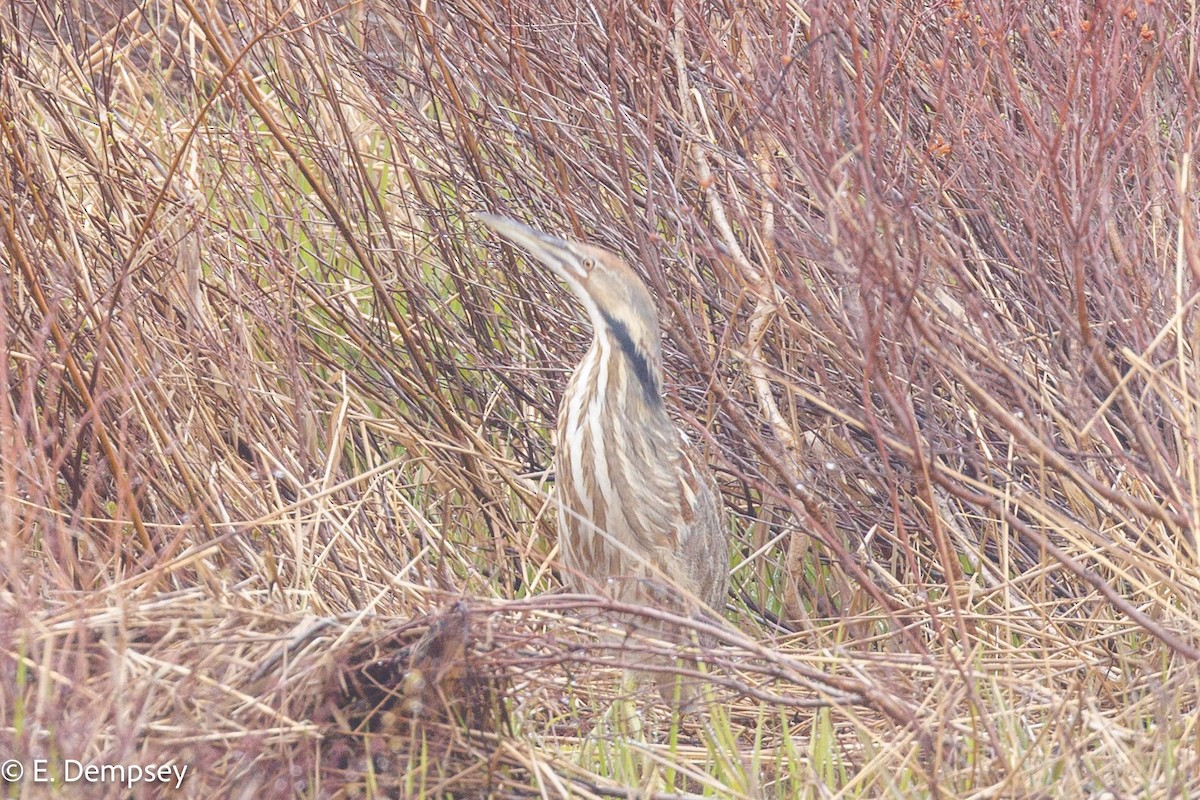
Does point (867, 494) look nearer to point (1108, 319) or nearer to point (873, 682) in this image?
point (1108, 319)

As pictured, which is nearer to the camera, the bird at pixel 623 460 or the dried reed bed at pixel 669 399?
the dried reed bed at pixel 669 399

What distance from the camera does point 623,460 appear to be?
127 inches

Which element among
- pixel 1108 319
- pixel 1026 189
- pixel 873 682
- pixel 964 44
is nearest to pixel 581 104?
pixel 964 44

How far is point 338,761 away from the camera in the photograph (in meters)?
2.45

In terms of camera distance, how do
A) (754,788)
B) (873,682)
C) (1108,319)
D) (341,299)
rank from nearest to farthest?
(754,788) → (873,682) → (1108,319) → (341,299)

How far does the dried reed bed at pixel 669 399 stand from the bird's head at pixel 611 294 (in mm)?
183

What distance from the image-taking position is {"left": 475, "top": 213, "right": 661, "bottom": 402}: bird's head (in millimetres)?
3078

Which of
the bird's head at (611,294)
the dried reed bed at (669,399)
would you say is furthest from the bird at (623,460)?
the dried reed bed at (669,399)

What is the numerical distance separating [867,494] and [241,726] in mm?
1935

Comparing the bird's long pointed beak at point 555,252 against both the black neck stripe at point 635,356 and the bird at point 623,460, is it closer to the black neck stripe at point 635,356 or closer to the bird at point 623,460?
the bird at point 623,460

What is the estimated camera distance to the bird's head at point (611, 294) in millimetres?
3078

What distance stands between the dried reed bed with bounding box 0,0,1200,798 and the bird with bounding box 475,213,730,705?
15 cm

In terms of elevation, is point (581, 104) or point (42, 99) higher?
point (42, 99)

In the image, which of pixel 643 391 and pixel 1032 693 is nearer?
pixel 1032 693
